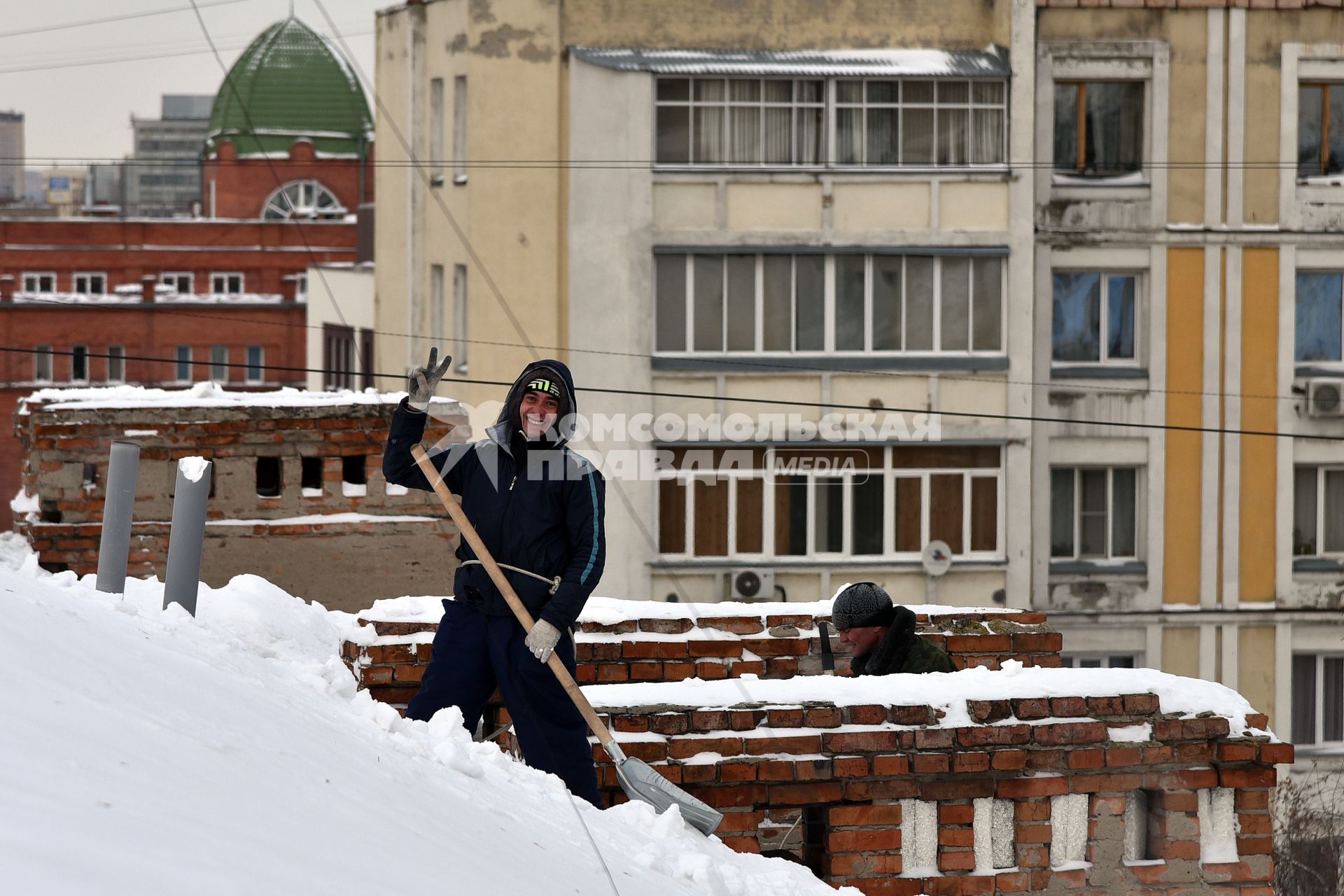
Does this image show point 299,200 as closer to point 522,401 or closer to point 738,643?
point 738,643

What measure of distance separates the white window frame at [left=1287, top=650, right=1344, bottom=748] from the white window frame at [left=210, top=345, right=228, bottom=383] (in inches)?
1465

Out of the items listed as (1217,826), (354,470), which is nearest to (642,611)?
(1217,826)

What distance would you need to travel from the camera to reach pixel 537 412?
5406mm

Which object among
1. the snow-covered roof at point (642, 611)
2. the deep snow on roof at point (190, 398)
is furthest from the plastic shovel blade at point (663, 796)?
the deep snow on roof at point (190, 398)

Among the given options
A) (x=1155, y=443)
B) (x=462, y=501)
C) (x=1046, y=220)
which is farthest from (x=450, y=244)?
(x=462, y=501)

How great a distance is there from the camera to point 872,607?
5.85 meters

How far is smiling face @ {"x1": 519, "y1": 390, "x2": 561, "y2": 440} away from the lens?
5406 mm

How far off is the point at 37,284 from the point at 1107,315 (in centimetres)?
3945

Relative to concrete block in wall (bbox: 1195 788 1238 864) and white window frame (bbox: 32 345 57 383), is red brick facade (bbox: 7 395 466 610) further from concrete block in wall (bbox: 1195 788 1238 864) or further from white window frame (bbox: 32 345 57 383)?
white window frame (bbox: 32 345 57 383)

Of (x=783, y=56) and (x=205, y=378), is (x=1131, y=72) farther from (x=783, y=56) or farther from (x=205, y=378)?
(x=205, y=378)

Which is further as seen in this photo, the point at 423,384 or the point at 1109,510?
the point at 1109,510

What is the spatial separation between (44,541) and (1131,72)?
1838cm

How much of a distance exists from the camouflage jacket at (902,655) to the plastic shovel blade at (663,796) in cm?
136

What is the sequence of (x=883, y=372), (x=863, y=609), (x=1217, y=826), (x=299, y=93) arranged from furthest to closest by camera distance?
(x=299, y=93), (x=883, y=372), (x=863, y=609), (x=1217, y=826)
